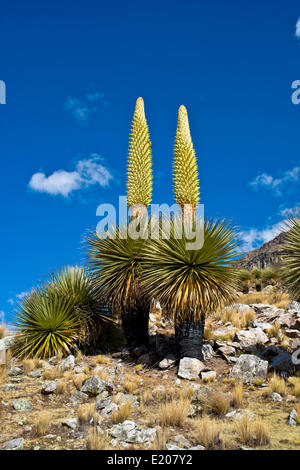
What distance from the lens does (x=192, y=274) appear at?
9.62 m

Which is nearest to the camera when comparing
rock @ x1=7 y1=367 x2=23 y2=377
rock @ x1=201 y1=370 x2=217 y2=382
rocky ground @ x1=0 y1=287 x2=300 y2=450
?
rocky ground @ x1=0 y1=287 x2=300 y2=450

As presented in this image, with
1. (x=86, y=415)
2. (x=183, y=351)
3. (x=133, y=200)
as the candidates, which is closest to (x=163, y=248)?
(x=133, y=200)

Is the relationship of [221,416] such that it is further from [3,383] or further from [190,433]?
[3,383]

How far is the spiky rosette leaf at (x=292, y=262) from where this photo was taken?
921cm

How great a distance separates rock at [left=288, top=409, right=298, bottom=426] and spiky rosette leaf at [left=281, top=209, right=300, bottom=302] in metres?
2.97

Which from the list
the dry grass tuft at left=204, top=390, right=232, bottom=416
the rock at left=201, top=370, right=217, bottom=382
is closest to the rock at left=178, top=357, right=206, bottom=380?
the rock at left=201, top=370, right=217, bottom=382

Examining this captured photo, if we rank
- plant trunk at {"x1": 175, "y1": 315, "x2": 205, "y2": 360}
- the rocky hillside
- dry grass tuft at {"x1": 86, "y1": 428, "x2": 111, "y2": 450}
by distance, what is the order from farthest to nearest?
the rocky hillside → plant trunk at {"x1": 175, "y1": 315, "x2": 205, "y2": 360} → dry grass tuft at {"x1": 86, "y1": 428, "x2": 111, "y2": 450}

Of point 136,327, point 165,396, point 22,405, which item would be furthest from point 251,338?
point 22,405

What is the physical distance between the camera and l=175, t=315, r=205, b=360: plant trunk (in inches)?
393

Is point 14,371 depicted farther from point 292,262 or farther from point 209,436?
point 292,262

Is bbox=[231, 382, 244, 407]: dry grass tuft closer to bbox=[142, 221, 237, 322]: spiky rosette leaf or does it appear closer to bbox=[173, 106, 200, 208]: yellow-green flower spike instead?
bbox=[142, 221, 237, 322]: spiky rosette leaf

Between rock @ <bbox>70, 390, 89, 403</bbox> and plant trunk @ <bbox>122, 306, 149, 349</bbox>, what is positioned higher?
plant trunk @ <bbox>122, 306, 149, 349</bbox>

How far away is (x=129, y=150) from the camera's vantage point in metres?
10.3

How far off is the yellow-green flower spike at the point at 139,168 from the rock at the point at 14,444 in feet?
19.4
